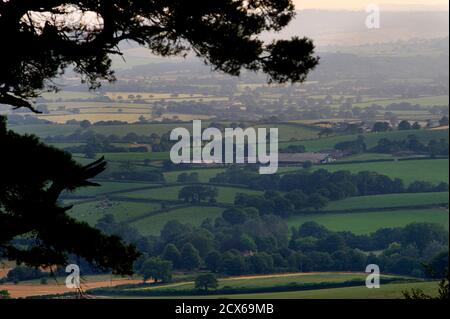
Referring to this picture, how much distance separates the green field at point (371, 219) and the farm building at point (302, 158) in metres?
3.14

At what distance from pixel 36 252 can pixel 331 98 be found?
37.5 meters

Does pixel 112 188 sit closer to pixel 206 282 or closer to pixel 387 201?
pixel 387 201

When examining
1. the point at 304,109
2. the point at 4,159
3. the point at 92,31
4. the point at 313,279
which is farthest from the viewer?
the point at 304,109

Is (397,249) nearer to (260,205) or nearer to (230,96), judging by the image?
(260,205)

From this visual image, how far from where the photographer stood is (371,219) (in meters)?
28.3

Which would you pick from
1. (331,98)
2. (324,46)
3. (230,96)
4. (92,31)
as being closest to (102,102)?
(230,96)

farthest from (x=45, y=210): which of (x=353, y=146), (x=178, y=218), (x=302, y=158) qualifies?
(x=353, y=146)

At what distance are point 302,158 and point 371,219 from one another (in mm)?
5822

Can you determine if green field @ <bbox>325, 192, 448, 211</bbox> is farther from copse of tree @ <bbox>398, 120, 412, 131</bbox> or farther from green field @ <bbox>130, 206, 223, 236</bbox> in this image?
copse of tree @ <bbox>398, 120, 412, 131</bbox>

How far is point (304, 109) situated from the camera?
40.8 meters

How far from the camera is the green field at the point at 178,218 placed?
24.6 meters

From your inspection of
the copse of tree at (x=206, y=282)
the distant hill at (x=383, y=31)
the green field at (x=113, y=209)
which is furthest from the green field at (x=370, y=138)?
the copse of tree at (x=206, y=282)

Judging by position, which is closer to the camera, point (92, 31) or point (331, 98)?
point (92, 31)

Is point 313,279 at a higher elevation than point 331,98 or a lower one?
lower
